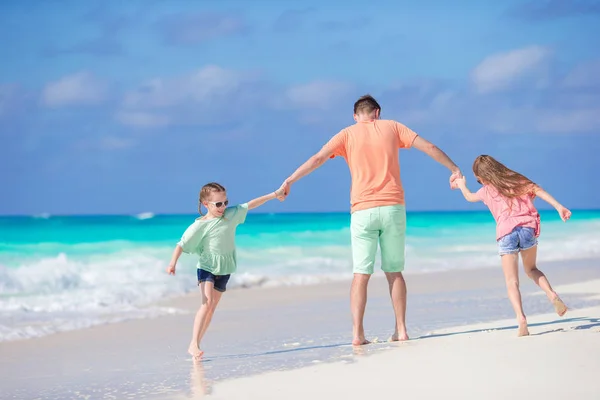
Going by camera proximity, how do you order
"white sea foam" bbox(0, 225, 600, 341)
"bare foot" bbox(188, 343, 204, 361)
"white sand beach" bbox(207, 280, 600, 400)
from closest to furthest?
"white sand beach" bbox(207, 280, 600, 400) → "bare foot" bbox(188, 343, 204, 361) → "white sea foam" bbox(0, 225, 600, 341)

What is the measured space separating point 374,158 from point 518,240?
113 cm

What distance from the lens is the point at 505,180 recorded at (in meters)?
5.77

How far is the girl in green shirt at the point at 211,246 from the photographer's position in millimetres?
5762

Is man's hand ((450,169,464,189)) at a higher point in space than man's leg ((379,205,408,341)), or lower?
higher

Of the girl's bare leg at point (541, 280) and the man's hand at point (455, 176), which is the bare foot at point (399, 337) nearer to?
the girl's bare leg at point (541, 280)

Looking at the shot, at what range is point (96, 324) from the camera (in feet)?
26.1

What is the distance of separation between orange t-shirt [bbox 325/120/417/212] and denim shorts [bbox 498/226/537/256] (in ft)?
2.52

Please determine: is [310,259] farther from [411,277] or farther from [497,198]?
[497,198]

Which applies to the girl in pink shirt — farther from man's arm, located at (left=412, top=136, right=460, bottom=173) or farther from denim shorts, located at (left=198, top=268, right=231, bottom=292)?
denim shorts, located at (left=198, top=268, right=231, bottom=292)

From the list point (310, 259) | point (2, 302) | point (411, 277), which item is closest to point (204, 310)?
point (2, 302)

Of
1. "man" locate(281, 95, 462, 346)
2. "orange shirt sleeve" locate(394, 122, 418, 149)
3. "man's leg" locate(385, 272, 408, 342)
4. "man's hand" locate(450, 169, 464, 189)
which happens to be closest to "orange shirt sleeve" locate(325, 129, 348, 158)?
"man" locate(281, 95, 462, 346)

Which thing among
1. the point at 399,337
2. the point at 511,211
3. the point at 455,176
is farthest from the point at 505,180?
the point at 399,337

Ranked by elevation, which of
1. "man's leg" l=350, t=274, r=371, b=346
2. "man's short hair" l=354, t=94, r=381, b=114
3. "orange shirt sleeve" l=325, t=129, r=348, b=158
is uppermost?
"man's short hair" l=354, t=94, r=381, b=114

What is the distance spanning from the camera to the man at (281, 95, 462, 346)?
19.0ft
